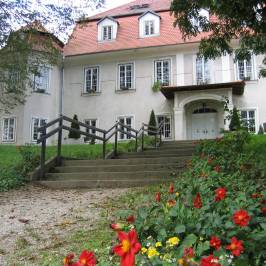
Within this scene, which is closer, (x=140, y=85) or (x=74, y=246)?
(x=74, y=246)

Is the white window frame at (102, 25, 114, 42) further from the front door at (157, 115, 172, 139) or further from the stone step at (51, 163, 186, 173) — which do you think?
the stone step at (51, 163, 186, 173)

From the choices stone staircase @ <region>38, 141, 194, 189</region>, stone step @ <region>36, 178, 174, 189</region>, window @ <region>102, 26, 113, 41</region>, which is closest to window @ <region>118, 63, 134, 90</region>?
window @ <region>102, 26, 113, 41</region>

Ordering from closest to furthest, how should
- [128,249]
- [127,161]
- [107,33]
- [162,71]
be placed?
[128,249] < [127,161] < [162,71] < [107,33]

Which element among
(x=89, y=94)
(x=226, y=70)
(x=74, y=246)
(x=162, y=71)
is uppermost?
(x=162, y=71)

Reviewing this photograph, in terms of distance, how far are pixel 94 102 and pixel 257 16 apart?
18.9 m

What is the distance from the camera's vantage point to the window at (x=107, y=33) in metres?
26.6

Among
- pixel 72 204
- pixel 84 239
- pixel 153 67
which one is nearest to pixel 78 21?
pixel 153 67

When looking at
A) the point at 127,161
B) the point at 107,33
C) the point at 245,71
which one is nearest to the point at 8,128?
the point at 107,33

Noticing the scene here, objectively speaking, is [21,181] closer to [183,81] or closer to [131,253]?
[131,253]

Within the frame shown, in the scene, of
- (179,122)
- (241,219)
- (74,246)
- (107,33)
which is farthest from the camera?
(107,33)

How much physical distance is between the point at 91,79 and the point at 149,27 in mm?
5010

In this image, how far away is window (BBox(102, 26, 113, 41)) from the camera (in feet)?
87.2

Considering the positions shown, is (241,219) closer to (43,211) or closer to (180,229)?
(180,229)

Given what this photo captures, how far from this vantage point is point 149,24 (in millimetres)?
25891
